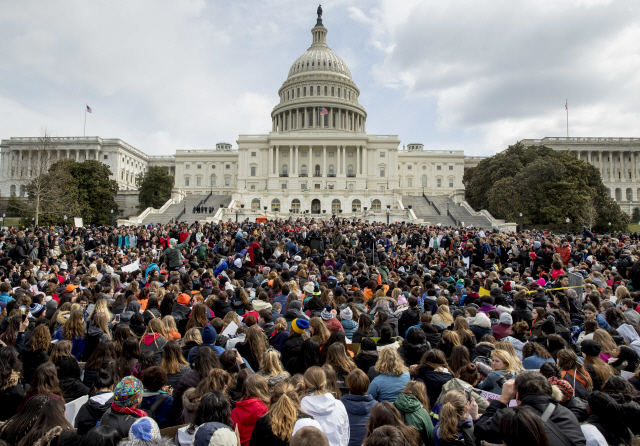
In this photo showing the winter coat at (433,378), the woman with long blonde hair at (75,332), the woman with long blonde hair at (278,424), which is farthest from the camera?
the woman with long blonde hair at (75,332)

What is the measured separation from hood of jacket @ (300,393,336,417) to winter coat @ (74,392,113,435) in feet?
7.90

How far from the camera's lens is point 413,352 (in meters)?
7.00

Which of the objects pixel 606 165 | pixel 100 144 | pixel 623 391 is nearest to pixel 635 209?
pixel 606 165

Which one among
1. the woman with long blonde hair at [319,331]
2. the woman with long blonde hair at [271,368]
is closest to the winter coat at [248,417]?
the woman with long blonde hair at [271,368]

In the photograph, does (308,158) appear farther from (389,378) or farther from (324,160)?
(389,378)

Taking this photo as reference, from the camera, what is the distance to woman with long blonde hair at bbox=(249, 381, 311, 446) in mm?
4500

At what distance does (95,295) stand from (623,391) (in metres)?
10.7

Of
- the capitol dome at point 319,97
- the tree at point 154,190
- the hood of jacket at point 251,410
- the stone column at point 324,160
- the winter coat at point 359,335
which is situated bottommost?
the hood of jacket at point 251,410

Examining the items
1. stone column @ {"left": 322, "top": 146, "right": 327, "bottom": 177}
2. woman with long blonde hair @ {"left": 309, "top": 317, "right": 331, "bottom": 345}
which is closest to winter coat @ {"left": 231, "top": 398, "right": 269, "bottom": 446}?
woman with long blonde hair @ {"left": 309, "top": 317, "right": 331, "bottom": 345}

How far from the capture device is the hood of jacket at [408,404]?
4.77 m

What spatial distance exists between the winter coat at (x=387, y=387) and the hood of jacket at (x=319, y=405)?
3.53 ft

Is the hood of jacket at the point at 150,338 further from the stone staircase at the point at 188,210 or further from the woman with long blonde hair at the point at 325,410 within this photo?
the stone staircase at the point at 188,210

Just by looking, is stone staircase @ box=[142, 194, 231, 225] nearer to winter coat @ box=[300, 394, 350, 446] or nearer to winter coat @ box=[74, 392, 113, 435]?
→ winter coat @ box=[74, 392, 113, 435]

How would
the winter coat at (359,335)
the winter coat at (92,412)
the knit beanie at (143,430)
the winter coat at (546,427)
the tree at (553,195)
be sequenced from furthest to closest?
the tree at (553,195)
the winter coat at (359,335)
the winter coat at (92,412)
the knit beanie at (143,430)
the winter coat at (546,427)
